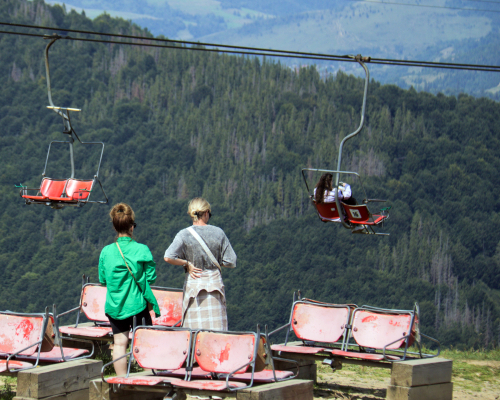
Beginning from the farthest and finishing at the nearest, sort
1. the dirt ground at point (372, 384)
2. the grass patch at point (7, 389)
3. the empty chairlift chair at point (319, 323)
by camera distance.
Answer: the dirt ground at point (372, 384) → the empty chairlift chair at point (319, 323) → the grass patch at point (7, 389)

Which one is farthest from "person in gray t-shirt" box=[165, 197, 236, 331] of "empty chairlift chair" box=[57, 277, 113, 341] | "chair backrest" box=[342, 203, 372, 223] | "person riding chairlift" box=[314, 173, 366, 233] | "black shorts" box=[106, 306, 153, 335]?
"person riding chairlift" box=[314, 173, 366, 233]

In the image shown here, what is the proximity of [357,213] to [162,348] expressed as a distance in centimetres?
364

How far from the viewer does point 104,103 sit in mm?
147375

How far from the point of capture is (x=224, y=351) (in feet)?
14.1

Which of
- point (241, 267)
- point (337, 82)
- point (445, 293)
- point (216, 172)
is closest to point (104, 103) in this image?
point (216, 172)

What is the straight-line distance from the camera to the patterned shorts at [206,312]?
194 inches

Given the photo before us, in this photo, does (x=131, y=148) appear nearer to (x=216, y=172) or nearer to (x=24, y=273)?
(x=216, y=172)

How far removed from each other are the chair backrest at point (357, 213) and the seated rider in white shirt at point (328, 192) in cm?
29

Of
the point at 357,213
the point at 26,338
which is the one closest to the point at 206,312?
the point at 26,338

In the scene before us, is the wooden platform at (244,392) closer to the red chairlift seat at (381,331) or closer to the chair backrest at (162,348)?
the chair backrest at (162,348)

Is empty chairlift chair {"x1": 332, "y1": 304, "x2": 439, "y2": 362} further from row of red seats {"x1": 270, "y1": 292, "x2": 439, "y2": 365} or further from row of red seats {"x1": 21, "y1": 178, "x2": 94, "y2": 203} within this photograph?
row of red seats {"x1": 21, "y1": 178, "x2": 94, "y2": 203}

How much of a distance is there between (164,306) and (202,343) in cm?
212

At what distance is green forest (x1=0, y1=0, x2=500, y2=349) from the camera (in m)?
99.2

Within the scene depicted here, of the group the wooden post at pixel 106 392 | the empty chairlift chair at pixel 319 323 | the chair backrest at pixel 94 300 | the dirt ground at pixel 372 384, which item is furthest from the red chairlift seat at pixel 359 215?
the wooden post at pixel 106 392
